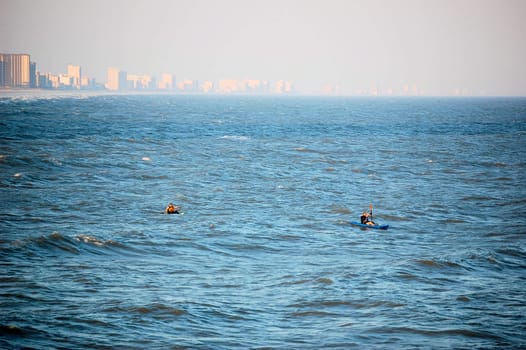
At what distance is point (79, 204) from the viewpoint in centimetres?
5484

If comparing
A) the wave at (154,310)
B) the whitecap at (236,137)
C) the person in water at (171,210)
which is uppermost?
the whitecap at (236,137)

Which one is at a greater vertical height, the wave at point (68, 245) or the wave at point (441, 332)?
the wave at point (68, 245)

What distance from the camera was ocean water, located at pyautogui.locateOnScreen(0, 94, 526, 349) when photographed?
93.0ft

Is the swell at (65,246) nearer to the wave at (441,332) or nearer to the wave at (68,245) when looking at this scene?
the wave at (68,245)

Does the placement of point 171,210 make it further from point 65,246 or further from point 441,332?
point 441,332

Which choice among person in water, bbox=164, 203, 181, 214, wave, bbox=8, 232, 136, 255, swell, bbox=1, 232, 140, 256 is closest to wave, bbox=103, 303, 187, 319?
swell, bbox=1, 232, 140, 256

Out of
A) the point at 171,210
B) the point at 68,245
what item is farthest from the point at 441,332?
the point at 171,210

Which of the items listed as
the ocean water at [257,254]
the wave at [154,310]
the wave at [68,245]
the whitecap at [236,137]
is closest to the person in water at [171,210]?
the ocean water at [257,254]

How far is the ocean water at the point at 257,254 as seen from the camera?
28.4 m

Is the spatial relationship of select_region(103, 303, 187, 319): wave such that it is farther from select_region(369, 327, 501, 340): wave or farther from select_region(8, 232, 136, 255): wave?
select_region(8, 232, 136, 255): wave

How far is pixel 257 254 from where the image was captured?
4109cm

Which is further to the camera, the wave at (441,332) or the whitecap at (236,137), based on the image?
the whitecap at (236,137)

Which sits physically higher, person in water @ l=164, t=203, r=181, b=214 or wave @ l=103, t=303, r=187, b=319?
person in water @ l=164, t=203, r=181, b=214

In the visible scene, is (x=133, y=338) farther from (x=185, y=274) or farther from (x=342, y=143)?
(x=342, y=143)
